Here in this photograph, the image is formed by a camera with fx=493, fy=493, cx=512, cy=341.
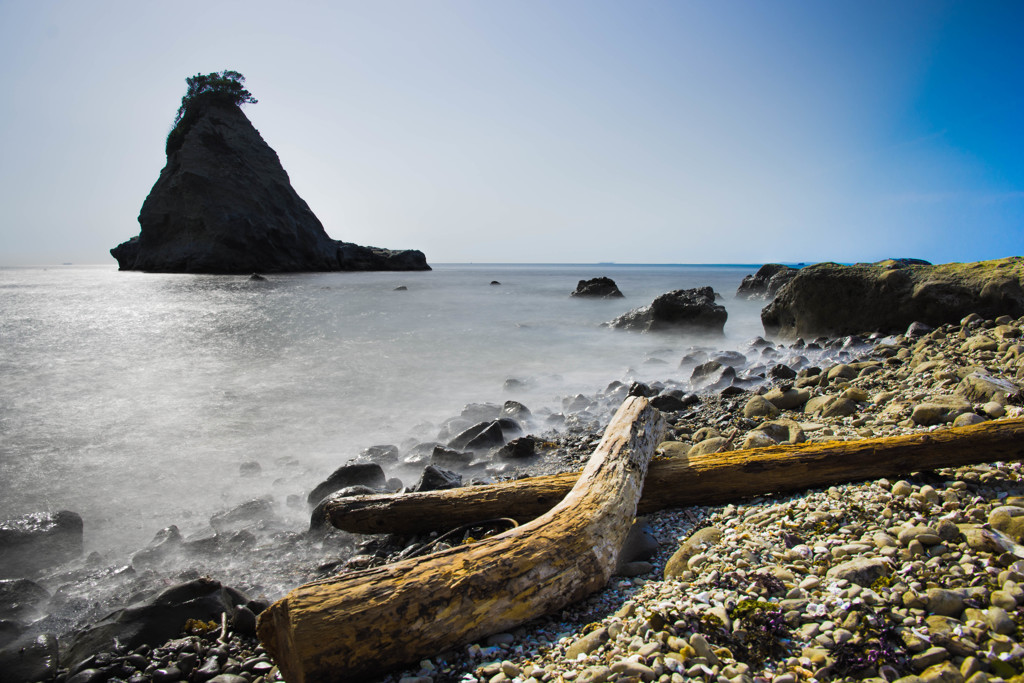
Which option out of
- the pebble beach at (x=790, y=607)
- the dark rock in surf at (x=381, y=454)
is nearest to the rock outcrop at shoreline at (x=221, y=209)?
the dark rock in surf at (x=381, y=454)

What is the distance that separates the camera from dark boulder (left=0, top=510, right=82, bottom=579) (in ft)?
12.0

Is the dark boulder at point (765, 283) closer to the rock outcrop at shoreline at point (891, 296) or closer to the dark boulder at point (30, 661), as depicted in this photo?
the rock outcrop at shoreline at point (891, 296)

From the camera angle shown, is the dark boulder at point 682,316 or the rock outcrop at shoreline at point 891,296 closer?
the rock outcrop at shoreline at point 891,296

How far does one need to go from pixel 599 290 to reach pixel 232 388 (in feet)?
68.0

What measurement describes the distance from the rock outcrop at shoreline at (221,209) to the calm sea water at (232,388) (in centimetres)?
2976

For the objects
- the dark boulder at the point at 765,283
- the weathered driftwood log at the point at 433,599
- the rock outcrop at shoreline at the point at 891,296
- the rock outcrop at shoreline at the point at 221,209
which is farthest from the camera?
the rock outcrop at shoreline at the point at 221,209

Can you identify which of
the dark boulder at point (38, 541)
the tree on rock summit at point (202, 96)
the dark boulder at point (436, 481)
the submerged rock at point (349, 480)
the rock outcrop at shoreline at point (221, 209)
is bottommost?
the dark boulder at point (38, 541)

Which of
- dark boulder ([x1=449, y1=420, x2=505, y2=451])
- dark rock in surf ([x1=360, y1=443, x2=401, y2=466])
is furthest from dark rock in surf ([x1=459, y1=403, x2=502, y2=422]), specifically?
dark rock in surf ([x1=360, y1=443, x2=401, y2=466])

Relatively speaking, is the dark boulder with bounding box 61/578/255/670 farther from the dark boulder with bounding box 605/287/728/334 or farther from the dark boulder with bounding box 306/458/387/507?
the dark boulder with bounding box 605/287/728/334

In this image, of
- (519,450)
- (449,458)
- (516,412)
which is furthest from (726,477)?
(516,412)

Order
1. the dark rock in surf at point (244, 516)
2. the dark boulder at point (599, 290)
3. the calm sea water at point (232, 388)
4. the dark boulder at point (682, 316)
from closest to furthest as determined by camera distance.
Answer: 1. the dark rock in surf at point (244, 516)
2. the calm sea water at point (232, 388)
3. the dark boulder at point (682, 316)
4. the dark boulder at point (599, 290)

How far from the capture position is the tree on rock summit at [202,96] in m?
50.2

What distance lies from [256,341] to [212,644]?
1196 centimetres

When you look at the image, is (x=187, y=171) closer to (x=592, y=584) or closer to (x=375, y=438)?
(x=375, y=438)
